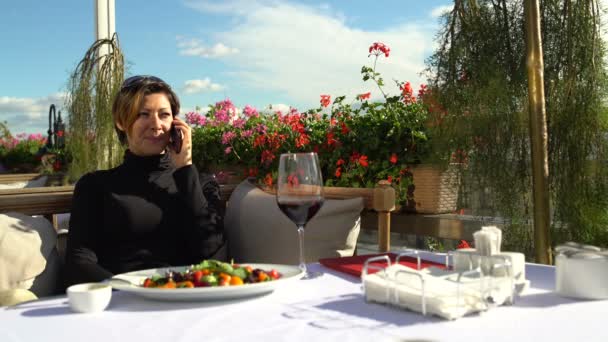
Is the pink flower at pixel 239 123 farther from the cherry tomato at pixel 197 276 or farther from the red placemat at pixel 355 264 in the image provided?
the cherry tomato at pixel 197 276

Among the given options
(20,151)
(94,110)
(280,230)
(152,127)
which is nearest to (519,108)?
(280,230)

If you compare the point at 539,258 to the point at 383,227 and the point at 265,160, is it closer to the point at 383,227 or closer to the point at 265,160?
the point at 383,227

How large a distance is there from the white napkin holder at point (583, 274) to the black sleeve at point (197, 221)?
1407 mm

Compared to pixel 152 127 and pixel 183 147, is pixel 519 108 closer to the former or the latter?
pixel 183 147

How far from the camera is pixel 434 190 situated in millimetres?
3445

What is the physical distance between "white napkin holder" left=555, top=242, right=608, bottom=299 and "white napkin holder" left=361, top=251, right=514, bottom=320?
14 centimetres

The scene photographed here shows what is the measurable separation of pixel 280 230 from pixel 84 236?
2.45ft

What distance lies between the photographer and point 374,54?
13.5 ft

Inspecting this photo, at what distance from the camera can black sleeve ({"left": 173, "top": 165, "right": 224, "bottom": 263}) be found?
2229 millimetres

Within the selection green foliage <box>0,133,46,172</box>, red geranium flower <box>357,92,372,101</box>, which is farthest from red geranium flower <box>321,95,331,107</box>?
green foliage <box>0,133,46,172</box>

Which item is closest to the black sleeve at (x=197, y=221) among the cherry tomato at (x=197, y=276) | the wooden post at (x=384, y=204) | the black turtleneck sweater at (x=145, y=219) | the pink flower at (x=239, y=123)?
the black turtleneck sweater at (x=145, y=219)

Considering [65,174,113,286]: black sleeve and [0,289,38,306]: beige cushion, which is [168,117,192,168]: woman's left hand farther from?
[0,289,38,306]: beige cushion

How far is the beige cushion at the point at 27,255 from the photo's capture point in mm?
2041

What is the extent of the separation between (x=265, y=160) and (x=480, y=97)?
7.20 feet
